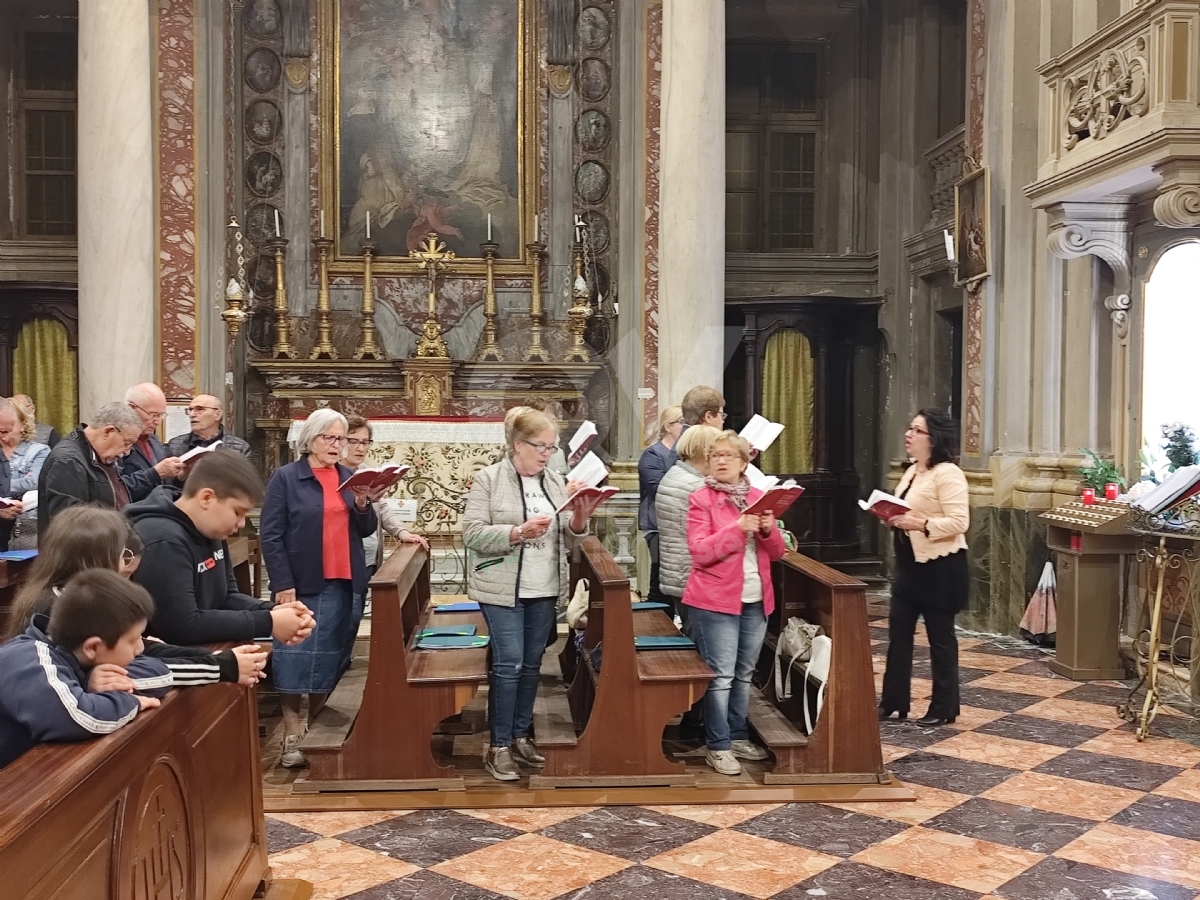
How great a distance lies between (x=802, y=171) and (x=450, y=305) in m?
4.15

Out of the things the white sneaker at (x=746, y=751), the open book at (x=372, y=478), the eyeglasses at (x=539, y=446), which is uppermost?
the eyeglasses at (x=539, y=446)

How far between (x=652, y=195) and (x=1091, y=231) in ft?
14.2

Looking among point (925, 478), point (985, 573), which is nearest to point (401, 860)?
point (925, 478)

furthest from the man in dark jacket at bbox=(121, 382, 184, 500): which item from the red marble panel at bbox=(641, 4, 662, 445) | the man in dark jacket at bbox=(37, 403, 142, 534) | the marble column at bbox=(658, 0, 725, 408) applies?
the red marble panel at bbox=(641, 4, 662, 445)

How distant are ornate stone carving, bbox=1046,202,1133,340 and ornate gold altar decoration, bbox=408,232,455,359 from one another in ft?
18.1

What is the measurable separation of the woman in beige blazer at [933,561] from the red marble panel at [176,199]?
675 centimetres

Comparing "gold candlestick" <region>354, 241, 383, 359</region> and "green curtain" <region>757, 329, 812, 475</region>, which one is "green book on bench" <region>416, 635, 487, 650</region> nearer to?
"gold candlestick" <region>354, 241, 383, 359</region>

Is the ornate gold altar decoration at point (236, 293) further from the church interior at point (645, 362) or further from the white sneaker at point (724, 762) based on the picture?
the white sneaker at point (724, 762)

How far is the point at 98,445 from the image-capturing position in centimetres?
533

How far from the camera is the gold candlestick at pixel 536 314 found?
37.2 feet

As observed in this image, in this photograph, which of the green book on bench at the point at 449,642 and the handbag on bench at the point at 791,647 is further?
the handbag on bench at the point at 791,647

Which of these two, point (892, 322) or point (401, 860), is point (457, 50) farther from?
point (401, 860)

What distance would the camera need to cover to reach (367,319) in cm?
1145

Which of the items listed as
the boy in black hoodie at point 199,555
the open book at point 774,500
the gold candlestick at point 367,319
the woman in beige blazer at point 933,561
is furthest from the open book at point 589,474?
the gold candlestick at point 367,319
